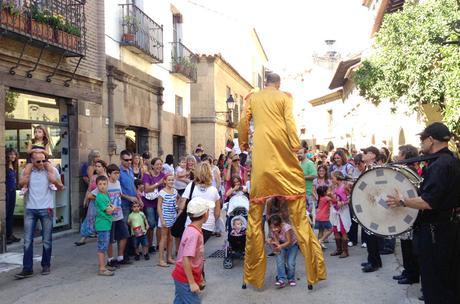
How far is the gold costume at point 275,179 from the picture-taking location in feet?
18.6

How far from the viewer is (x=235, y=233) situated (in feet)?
23.3

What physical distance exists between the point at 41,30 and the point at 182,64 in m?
8.44

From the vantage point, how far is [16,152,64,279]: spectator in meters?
6.56

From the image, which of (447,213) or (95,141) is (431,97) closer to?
(95,141)

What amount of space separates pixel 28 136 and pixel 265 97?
215 inches

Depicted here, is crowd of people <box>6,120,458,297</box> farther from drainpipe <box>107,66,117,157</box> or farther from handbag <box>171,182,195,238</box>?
drainpipe <box>107,66,117,157</box>

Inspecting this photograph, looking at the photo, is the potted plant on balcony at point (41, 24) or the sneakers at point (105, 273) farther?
the potted plant on balcony at point (41, 24)

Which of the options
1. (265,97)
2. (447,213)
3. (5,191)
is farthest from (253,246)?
(5,191)

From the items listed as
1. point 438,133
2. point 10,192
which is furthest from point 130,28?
point 438,133

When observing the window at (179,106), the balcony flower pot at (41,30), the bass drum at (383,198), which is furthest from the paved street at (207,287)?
the window at (179,106)

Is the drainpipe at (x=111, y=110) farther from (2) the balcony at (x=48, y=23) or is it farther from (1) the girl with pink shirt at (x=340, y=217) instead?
(1) the girl with pink shirt at (x=340, y=217)

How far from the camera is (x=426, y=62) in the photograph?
1206cm

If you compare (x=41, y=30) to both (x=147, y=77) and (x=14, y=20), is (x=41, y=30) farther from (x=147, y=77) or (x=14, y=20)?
(x=147, y=77)

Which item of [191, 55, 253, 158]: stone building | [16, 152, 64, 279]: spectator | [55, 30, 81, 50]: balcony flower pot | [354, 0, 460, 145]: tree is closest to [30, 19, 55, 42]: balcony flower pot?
[55, 30, 81, 50]: balcony flower pot
